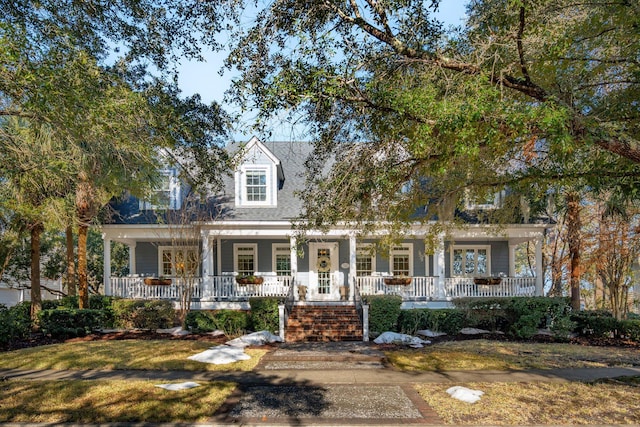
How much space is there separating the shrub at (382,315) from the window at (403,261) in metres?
4.26

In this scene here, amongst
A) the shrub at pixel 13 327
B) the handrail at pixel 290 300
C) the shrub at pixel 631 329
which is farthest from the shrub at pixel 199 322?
the shrub at pixel 631 329

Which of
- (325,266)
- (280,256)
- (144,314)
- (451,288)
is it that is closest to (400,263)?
(451,288)

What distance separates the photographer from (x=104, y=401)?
649cm

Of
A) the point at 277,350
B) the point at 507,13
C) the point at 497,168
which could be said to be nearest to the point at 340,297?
the point at 277,350

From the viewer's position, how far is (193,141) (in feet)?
26.4

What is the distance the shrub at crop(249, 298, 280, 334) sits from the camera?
1417 centimetres

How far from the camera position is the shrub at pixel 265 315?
14172mm

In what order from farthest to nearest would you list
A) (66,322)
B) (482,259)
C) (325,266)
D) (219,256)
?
(482,259) < (325,266) < (219,256) < (66,322)

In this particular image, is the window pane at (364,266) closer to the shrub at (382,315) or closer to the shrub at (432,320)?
the shrub at (432,320)

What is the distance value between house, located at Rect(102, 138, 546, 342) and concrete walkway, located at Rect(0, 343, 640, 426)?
5.91 m

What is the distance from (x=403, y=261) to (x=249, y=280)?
6.58 metres

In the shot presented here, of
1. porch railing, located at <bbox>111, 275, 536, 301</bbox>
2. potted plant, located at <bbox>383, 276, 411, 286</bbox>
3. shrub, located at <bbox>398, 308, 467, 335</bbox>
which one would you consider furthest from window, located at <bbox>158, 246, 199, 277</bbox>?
shrub, located at <bbox>398, 308, 467, 335</bbox>

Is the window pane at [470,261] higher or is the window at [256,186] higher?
the window at [256,186]

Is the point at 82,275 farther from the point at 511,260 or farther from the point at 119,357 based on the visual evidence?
the point at 511,260
